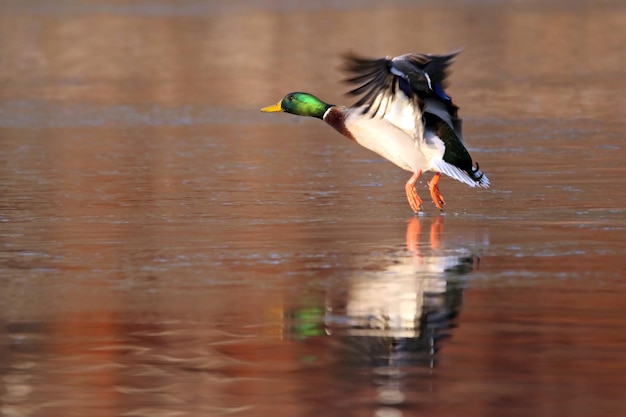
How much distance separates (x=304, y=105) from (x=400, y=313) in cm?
400

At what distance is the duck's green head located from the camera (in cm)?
1105

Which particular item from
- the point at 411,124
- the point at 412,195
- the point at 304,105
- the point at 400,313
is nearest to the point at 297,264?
the point at 400,313

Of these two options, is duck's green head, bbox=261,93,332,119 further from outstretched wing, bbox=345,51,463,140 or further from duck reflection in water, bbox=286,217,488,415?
duck reflection in water, bbox=286,217,488,415

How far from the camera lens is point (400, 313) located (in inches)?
289

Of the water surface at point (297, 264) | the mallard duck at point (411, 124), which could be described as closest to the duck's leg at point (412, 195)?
the mallard duck at point (411, 124)

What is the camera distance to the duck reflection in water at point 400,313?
6305mm

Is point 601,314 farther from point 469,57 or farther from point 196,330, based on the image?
point 469,57

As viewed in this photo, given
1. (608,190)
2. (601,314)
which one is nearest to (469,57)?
(608,190)

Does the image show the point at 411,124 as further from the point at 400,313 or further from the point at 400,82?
the point at 400,313

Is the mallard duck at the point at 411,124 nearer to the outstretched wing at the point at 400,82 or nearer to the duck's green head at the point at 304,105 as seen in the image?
the outstretched wing at the point at 400,82

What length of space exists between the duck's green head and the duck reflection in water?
1765 mm

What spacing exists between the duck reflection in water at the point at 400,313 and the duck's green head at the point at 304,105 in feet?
5.79

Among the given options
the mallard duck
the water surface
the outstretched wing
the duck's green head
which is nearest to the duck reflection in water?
the water surface

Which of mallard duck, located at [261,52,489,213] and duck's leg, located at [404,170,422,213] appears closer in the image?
mallard duck, located at [261,52,489,213]
